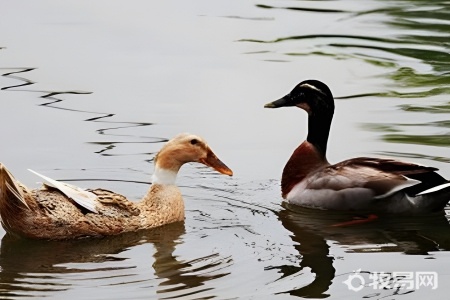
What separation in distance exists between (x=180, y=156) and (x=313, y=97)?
1.73m

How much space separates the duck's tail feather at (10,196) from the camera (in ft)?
32.7

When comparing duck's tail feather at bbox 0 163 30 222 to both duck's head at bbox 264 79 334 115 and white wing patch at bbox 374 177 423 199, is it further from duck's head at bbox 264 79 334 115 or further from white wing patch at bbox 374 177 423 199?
duck's head at bbox 264 79 334 115

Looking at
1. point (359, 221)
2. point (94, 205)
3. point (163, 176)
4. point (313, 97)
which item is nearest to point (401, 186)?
point (359, 221)

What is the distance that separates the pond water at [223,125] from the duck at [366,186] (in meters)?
0.15

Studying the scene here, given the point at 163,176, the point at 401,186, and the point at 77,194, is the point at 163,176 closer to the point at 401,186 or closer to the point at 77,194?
the point at 77,194

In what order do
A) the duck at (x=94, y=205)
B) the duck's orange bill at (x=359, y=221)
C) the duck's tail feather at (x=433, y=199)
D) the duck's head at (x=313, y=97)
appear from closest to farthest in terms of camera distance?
the duck at (x=94, y=205) < the duck's orange bill at (x=359, y=221) < the duck's tail feather at (x=433, y=199) < the duck's head at (x=313, y=97)

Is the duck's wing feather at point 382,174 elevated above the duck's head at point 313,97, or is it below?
below

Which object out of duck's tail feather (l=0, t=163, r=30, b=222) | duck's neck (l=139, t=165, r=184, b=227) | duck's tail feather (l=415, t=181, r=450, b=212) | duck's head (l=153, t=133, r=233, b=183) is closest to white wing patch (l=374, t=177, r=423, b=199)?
duck's tail feather (l=415, t=181, r=450, b=212)

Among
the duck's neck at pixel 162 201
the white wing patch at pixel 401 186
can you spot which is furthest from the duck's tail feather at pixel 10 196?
the white wing patch at pixel 401 186

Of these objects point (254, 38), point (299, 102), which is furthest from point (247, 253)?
point (254, 38)

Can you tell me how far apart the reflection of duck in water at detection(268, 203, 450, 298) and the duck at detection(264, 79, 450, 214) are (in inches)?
3.7

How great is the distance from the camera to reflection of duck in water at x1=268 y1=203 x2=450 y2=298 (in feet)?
32.5

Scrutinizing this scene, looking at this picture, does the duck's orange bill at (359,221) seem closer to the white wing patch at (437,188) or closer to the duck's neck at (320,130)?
the white wing patch at (437,188)

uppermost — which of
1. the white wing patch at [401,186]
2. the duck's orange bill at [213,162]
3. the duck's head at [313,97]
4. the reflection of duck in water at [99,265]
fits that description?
the duck's head at [313,97]
